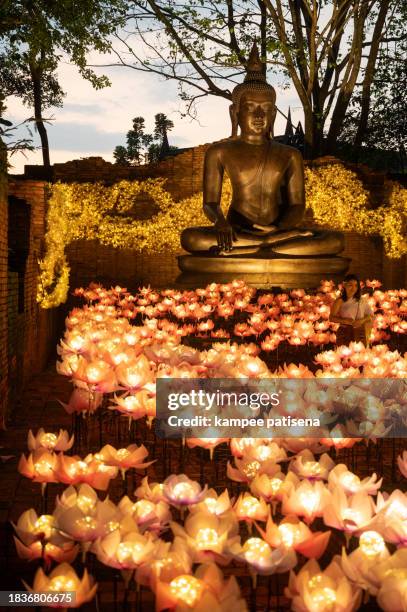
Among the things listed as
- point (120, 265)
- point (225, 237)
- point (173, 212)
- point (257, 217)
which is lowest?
point (120, 265)

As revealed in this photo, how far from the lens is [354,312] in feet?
24.7

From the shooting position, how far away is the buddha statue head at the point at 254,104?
11.0 meters

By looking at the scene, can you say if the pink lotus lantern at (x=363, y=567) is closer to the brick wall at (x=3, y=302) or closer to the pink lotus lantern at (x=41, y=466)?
the pink lotus lantern at (x=41, y=466)

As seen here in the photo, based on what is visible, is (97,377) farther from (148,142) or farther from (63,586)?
(148,142)

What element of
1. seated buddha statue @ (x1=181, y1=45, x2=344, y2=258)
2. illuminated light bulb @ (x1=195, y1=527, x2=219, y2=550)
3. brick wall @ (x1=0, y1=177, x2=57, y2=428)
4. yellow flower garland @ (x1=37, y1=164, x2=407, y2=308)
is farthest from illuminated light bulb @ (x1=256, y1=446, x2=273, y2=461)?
yellow flower garland @ (x1=37, y1=164, x2=407, y2=308)

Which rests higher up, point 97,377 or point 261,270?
point 261,270

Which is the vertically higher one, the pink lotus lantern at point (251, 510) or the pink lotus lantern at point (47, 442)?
the pink lotus lantern at point (47, 442)

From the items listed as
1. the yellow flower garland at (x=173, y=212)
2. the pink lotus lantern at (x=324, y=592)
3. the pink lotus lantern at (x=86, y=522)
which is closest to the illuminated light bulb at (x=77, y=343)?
the pink lotus lantern at (x=86, y=522)

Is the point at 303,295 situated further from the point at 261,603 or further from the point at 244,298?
the point at 261,603

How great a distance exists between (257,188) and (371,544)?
9446mm

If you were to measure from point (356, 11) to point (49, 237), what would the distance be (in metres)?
10.7

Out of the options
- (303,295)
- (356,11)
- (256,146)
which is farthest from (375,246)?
(303,295)

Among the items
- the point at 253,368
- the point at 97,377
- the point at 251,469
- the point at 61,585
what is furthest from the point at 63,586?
the point at 253,368

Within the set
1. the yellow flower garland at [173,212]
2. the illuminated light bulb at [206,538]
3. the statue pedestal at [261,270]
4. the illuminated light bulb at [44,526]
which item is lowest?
the illuminated light bulb at [44,526]
